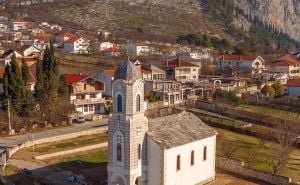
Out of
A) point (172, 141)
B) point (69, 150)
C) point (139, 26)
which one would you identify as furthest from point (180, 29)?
point (172, 141)

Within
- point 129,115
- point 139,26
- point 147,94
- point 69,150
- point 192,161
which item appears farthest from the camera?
point 139,26

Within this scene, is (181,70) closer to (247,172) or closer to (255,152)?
(255,152)

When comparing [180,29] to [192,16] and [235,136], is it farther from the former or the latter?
[235,136]

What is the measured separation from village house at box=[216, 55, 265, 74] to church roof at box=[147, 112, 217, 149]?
57.5 m

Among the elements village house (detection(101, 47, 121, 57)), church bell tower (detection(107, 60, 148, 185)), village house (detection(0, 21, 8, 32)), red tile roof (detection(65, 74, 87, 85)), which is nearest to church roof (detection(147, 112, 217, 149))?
church bell tower (detection(107, 60, 148, 185))

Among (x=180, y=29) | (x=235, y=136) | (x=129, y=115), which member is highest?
(x=180, y=29)

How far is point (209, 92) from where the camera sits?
214 feet

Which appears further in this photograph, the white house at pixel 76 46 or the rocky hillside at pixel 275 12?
the rocky hillside at pixel 275 12

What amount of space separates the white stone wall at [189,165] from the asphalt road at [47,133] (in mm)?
16196

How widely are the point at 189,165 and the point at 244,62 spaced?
6162 centimetres

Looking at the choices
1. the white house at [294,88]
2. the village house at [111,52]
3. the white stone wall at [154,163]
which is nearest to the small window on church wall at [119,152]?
the white stone wall at [154,163]

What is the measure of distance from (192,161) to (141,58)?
66081 millimetres

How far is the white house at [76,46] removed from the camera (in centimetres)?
9525

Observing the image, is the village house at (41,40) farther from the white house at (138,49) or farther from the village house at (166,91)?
the village house at (166,91)
